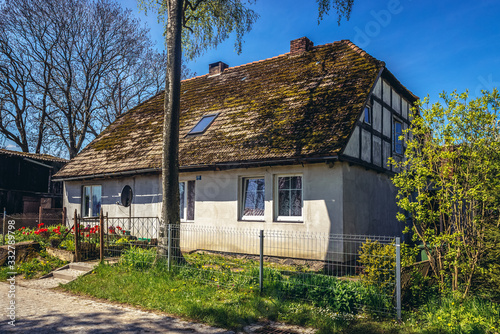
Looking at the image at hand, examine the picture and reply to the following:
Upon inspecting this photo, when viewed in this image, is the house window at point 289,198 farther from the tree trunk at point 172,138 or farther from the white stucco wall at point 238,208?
the tree trunk at point 172,138

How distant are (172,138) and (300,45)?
29.4 ft

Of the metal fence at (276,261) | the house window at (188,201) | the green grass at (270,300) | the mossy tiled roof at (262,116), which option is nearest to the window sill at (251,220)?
the metal fence at (276,261)

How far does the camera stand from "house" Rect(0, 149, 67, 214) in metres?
22.9

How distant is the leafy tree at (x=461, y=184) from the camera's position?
255 inches

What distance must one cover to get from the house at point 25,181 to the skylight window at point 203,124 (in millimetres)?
11484

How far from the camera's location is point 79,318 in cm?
638

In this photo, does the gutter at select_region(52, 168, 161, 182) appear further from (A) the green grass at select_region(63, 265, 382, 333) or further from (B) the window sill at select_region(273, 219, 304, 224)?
(A) the green grass at select_region(63, 265, 382, 333)

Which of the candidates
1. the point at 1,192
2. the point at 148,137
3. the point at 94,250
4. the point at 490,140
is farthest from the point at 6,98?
the point at 490,140

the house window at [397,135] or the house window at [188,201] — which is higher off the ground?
the house window at [397,135]

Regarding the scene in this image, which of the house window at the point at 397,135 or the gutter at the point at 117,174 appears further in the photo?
the house window at the point at 397,135

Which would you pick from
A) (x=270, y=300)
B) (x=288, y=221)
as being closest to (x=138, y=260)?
(x=270, y=300)

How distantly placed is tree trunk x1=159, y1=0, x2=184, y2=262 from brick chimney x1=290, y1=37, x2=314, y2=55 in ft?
24.2

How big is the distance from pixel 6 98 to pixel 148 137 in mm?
16085

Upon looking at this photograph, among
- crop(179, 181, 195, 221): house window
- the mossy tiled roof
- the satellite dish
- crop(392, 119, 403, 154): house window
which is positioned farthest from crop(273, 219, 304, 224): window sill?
the satellite dish
